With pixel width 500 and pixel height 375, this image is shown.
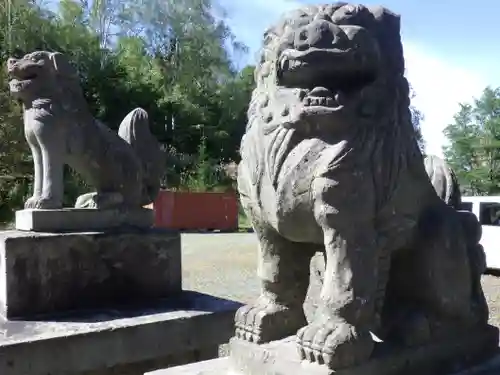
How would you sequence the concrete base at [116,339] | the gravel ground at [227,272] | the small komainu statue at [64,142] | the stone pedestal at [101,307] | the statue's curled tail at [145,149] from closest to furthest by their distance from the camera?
the concrete base at [116,339], the stone pedestal at [101,307], the small komainu statue at [64,142], the statue's curled tail at [145,149], the gravel ground at [227,272]

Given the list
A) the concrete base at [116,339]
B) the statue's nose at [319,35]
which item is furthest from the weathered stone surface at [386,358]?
the concrete base at [116,339]

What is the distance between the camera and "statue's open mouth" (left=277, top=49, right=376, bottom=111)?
1.78 meters

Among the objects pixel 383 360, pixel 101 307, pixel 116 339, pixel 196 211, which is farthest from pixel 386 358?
pixel 196 211

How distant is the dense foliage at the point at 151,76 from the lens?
15555mm

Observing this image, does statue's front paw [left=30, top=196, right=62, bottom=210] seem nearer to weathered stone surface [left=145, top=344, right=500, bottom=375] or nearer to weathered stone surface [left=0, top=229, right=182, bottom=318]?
weathered stone surface [left=0, top=229, right=182, bottom=318]

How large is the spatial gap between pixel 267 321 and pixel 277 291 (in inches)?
3.9

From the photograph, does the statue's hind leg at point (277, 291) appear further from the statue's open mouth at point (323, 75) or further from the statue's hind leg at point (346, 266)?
the statue's open mouth at point (323, 75)

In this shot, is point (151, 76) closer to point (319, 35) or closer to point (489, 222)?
point (489, 222)

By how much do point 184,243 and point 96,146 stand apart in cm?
879

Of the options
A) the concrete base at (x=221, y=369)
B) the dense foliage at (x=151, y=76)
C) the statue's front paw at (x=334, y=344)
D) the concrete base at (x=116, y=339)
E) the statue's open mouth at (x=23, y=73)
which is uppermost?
the dense foliage at (x=151, y=76)

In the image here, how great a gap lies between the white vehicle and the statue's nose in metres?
6.88

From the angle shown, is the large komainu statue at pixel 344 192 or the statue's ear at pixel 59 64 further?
the statue's ear at pixel 59 64

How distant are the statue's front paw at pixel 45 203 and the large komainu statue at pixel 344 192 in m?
2.28

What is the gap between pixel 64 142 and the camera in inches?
161
